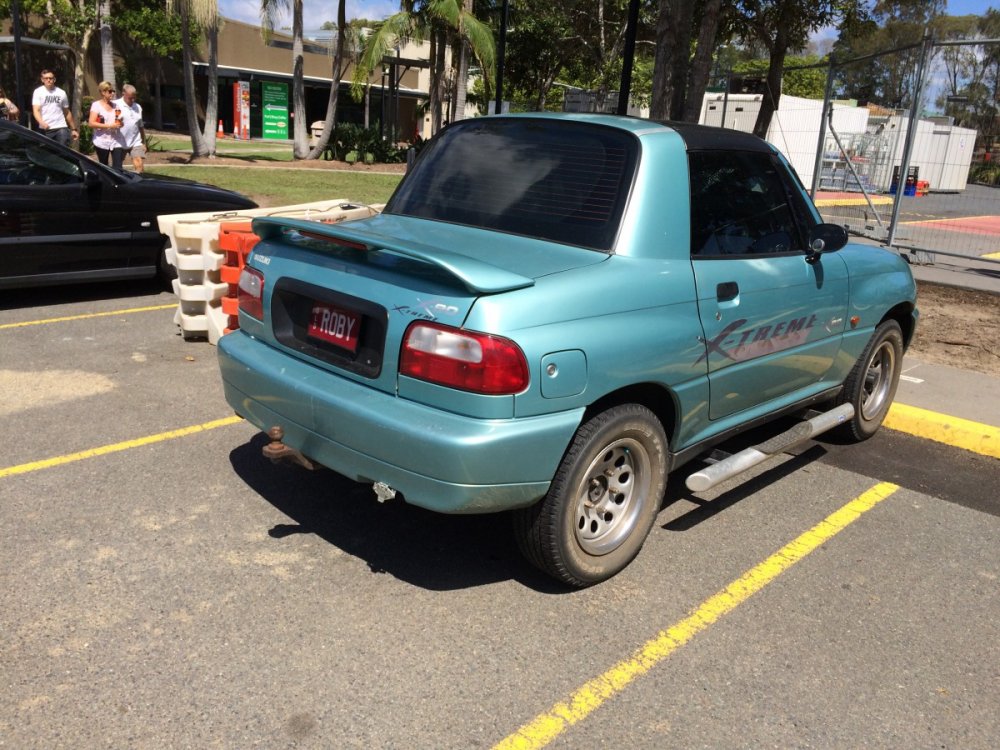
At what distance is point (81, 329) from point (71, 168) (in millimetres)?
1617

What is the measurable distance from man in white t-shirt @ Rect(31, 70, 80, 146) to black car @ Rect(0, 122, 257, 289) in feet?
Answer: 18.0

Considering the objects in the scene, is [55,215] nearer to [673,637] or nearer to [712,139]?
[712,139]

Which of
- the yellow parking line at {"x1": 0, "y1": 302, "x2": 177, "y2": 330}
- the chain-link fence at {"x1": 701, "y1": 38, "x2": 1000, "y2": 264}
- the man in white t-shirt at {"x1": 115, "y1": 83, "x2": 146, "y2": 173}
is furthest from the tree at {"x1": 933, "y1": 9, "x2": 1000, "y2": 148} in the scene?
the man in white t-shirt at {"x1": 115, "y1": 83, "x2": 146, "y2": 173}

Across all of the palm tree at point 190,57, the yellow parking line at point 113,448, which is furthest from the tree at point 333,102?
the yellow parking line at point 113,448

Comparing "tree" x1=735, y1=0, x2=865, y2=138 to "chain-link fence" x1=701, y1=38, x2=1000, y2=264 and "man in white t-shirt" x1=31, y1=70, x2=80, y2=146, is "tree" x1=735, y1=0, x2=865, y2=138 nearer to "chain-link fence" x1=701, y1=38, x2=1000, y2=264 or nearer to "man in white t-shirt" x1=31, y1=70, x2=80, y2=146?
"chain-link fence" x1=701, y1=38, x2=1000, y2=264

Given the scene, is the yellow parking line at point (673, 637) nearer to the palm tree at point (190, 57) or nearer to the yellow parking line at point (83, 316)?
the yellow parking line at point (83, 316)

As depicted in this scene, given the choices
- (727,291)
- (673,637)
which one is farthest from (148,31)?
(673,637)

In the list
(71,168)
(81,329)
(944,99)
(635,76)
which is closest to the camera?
(81,329)

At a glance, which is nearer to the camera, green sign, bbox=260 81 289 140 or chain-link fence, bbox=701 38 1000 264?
chain-link fence, bbox=701 38 1000 264

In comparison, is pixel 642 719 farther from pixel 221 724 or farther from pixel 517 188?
pixel 517 188

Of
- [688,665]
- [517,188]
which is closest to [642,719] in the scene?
[688,665]

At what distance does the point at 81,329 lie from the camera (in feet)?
23.4

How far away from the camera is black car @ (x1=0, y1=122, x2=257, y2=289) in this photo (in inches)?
291

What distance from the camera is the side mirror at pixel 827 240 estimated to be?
4.36m
